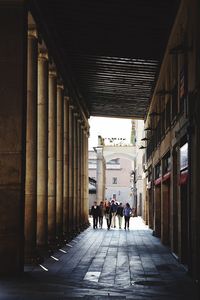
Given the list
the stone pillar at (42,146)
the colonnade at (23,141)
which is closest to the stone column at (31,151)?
the colonnade at (23,141)

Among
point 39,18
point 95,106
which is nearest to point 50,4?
point 39,18

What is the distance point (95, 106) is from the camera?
38.6 metres

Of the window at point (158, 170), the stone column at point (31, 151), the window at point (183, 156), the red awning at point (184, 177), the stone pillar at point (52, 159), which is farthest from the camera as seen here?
the window at point (158, 170)

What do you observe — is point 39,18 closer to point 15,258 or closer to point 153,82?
point 15,258

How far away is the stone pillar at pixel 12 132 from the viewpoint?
45.0ft

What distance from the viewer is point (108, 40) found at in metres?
A: 22.0

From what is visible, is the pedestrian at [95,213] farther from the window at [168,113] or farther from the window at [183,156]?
the window at [183,156]

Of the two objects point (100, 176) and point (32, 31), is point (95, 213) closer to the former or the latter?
point (100, 176)

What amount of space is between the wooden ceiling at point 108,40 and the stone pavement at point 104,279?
648cm

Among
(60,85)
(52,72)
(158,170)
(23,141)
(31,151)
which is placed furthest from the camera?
(158,170)

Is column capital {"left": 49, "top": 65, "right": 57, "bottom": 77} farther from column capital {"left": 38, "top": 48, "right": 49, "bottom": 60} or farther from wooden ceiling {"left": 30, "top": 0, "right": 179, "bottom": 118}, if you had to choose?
column capital {"left": 38, "top": 48, "right": 49, "bottom": 60}

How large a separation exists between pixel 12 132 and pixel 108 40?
8.90m

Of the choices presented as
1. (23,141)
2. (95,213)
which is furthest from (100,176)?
(23,141)

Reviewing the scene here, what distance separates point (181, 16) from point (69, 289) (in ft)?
28.4
